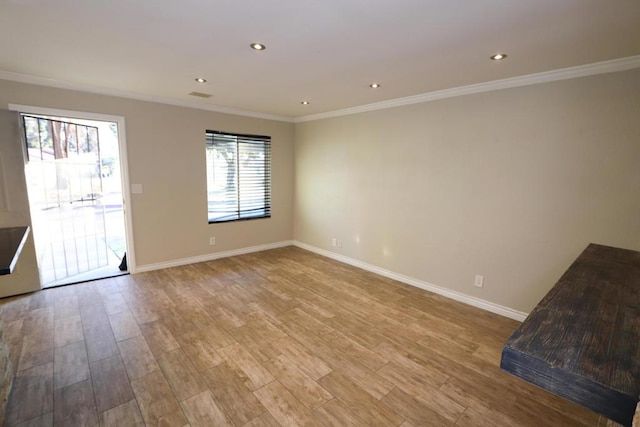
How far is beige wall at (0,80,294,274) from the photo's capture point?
375 centimetres

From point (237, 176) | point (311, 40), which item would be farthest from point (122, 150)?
point (311, 40)

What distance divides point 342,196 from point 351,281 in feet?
4.72

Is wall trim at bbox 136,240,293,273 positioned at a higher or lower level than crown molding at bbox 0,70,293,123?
lower

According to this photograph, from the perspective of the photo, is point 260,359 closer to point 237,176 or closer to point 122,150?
point 122,150

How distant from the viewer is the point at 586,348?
0.85 metres

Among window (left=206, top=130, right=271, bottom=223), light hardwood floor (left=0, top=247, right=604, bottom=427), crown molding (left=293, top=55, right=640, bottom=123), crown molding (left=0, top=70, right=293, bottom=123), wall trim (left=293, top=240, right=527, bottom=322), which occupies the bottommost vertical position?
light hardwood floor (left=0, top=247, right=604, bottom=427)

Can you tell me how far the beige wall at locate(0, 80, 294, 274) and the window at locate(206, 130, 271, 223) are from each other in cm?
14

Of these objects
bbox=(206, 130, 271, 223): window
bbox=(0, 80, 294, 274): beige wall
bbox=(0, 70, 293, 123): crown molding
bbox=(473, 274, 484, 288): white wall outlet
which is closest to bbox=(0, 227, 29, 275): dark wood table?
bbox=(0, 80, 294, 274): beige wall

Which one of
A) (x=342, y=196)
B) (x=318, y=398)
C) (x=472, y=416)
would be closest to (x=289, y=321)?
(x=318, y=398)

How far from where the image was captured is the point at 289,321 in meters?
2.98

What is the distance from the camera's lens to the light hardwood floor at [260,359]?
6.09ft

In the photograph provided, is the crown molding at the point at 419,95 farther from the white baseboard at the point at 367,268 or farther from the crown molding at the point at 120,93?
the white baseboard at the point at 367,268

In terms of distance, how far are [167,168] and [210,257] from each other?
157 cm

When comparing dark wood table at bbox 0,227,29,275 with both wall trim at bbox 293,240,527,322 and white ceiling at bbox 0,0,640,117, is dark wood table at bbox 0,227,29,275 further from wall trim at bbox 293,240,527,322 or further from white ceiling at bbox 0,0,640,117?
wall trim at bbox 293,240,527,322
